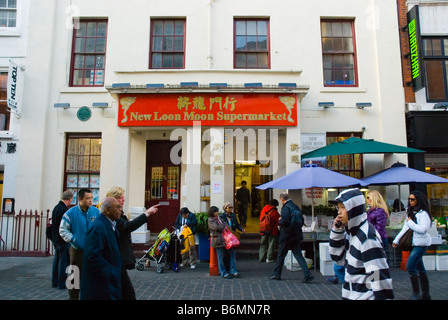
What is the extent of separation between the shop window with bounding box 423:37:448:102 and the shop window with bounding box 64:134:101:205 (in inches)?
472

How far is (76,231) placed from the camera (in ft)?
17.3

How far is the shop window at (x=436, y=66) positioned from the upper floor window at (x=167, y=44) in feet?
29.0

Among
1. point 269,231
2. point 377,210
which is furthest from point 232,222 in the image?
point 377,210

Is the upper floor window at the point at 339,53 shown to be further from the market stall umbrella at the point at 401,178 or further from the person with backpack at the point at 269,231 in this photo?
the person with backpack at the point at 269,231

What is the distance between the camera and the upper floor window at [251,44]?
450 inches

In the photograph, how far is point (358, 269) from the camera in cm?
318

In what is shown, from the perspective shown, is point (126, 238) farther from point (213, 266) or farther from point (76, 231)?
point (213, 266)

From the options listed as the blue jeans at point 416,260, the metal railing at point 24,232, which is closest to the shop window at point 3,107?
the metal railing at point 24,232

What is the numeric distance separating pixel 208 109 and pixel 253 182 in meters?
5.24

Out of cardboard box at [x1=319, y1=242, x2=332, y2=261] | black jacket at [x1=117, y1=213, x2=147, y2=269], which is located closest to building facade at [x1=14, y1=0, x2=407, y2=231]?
cardboard box at [x1=319, y1=242, x2=332, y2=261]

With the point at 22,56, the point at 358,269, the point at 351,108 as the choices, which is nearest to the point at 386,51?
the point at 351,108

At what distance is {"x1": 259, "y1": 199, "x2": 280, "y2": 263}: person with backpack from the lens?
352 inches

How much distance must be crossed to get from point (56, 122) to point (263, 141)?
7.47 m
